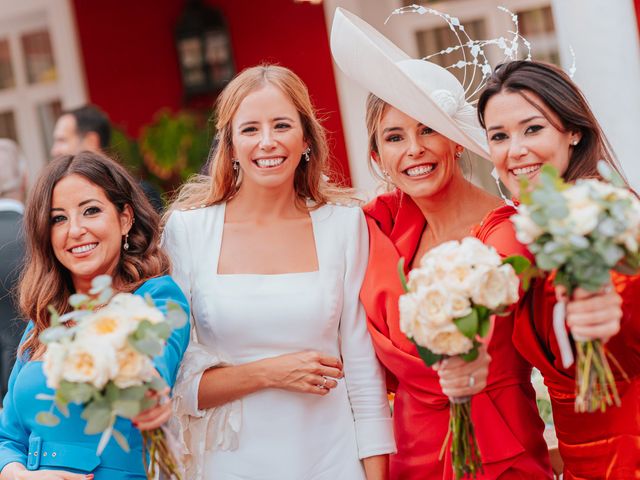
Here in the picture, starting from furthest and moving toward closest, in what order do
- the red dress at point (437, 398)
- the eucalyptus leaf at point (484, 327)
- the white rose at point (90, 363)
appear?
1. the red dress at point (437, 398)
2. the eucalyptus leaf at point (484, 327)
3. the white rose at point (90, 363)

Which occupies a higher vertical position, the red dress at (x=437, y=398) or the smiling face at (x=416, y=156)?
the smiling face at (x=416, y=156)

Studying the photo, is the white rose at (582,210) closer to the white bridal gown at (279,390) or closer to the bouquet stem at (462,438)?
the bouquet stem at (462,438)

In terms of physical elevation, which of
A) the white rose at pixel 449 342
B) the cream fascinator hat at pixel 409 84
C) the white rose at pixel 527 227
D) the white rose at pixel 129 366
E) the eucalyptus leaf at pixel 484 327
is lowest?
the white rose at pixel 449 342

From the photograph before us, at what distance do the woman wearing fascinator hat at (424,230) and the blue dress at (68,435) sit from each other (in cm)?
71

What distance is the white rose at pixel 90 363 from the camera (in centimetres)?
251

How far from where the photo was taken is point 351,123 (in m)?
8.55

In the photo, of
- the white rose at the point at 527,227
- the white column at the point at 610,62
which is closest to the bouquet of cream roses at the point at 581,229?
the white rose at the point at 527,227

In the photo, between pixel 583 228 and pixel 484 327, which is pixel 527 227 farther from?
pixel 484 327

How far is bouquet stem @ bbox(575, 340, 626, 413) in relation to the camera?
8.52ft

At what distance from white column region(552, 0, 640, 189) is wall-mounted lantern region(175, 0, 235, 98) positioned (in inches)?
197

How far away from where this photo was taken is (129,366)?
2551 millimetres

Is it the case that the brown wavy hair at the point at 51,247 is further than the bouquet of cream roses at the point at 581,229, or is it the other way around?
the brown wavy hair at the point at 51,247

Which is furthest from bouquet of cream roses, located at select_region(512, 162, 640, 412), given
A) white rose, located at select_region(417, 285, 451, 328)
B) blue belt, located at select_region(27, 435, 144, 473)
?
blue belt, located at select_region(27, 435, 144, 473)

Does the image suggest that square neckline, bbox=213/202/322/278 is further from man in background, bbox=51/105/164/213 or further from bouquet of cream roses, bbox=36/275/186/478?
man in background, bbox=51/105/164/213
